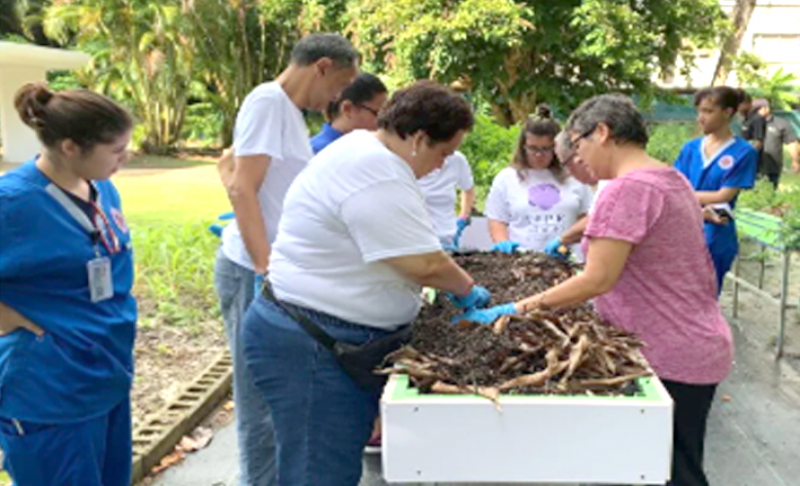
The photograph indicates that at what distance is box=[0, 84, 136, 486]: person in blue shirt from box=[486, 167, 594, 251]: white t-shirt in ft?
6.78

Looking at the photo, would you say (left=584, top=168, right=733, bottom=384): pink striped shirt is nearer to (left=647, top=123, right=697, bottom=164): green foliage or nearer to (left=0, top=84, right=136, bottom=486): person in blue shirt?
(left=0, top=84, right=136, bottom=486): person in blue shirt

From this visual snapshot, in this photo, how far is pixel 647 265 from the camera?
223 cm

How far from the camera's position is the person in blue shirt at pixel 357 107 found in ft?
10.5

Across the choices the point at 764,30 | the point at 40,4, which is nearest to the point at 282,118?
the point at 40,4

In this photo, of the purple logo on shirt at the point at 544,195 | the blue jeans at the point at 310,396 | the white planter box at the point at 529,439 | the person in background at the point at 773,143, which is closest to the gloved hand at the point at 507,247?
the purple logo on shirt at the point at 544,195

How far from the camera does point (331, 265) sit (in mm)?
1939

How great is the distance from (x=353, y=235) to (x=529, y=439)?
0.63m

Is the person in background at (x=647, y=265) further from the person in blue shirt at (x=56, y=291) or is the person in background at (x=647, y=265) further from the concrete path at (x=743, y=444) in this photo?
the concrete path at (x=743, y=444)

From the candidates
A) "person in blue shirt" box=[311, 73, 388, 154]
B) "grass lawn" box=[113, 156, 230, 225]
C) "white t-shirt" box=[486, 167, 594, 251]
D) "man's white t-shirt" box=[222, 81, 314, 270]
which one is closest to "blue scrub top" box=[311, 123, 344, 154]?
"person in blue shirt" box=[311, 73, 388, 154]

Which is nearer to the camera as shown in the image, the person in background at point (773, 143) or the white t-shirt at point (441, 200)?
the white t-shirt at point (441, 200)

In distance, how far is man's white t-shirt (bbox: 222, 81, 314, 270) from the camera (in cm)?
255

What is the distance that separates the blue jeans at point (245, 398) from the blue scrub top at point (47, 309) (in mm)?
638

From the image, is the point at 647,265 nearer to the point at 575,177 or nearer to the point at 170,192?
the point at 575,177

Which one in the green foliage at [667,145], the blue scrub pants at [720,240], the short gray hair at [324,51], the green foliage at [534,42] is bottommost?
the green foliage at [667,145]
